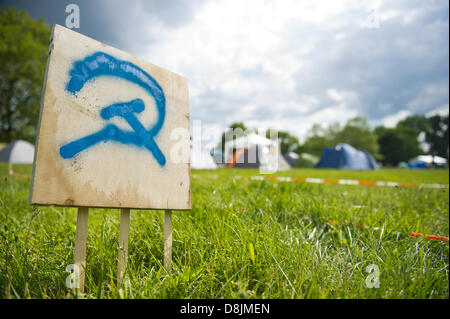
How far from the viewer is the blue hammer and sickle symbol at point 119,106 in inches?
38.7

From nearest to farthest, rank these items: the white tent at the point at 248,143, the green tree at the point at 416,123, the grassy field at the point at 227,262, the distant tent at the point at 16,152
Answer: the grassy field at the point at 227,262 → the white tent at the point at 248,143 → the distant tent at the point at 16,152 → the green tree at the point at 416,123

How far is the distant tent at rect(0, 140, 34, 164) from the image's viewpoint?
17.4 m

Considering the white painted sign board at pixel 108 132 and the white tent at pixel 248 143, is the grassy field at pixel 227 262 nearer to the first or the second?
the white painted sign board at pixel 108 132

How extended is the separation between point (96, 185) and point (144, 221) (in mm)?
788

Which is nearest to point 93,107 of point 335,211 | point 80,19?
point 80,19

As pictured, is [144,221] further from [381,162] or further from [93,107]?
[381,162]

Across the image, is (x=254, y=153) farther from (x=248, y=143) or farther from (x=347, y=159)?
(x=347, y=159)

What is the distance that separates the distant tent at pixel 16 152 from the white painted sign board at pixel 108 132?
21.8 meters

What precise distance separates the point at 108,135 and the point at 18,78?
22058 mm

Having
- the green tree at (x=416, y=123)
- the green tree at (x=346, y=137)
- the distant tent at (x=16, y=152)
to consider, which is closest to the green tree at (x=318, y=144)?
the green tree at (x=346, y=137)

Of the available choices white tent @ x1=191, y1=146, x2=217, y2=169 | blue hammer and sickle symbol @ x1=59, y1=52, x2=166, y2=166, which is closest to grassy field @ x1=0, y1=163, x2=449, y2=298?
blue hammer and sickle symbol @ x1=59, y1=52, x2=166, y2=166

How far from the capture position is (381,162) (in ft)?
173

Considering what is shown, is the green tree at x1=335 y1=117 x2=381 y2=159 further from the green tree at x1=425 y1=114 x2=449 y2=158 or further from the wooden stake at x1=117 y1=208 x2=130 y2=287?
the wooden stake at x1=117 y1=208 x2=130 y2=287

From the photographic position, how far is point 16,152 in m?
17.6
